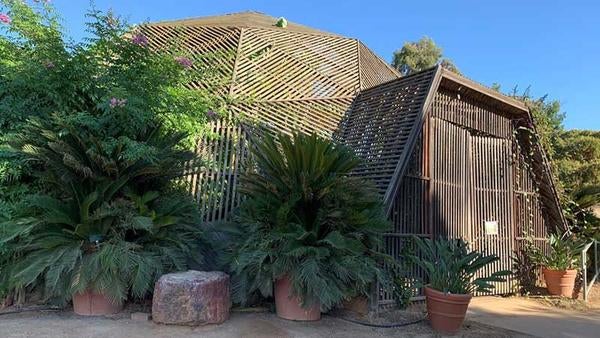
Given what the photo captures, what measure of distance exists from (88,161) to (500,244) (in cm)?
737

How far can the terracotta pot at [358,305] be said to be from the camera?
223 inches

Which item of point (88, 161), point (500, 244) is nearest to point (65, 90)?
point (88, 161)

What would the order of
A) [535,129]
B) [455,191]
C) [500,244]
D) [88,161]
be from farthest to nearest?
[535,129] < [500,244] < [455,191] < [88,161]

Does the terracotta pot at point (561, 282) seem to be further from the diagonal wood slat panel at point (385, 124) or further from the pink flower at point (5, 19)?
the pink flower at point (5, 19)

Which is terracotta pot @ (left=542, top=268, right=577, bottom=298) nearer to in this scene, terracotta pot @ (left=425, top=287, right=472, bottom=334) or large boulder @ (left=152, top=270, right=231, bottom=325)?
terracotta pot @ (left=425, top=287, right=472, bottom=334)

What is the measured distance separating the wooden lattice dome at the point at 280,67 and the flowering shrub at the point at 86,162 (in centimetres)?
201

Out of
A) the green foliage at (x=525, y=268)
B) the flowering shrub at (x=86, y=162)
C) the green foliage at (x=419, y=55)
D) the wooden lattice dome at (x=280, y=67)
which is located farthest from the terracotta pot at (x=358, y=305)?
the green foliage at (x=419, y=55)

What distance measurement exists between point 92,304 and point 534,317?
243 inches

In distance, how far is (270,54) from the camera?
9.34 meters

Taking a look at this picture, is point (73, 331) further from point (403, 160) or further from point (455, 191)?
point (455, 191)

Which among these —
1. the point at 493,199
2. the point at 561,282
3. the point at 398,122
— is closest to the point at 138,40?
the point at 398,122

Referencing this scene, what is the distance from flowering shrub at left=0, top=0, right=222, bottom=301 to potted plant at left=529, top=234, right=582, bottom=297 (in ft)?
22.1

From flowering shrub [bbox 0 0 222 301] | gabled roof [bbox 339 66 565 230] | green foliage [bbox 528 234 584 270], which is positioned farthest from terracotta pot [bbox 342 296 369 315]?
green foliage [bbox 528 234 584 270]

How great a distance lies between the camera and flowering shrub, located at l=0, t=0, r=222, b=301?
16.0ft
